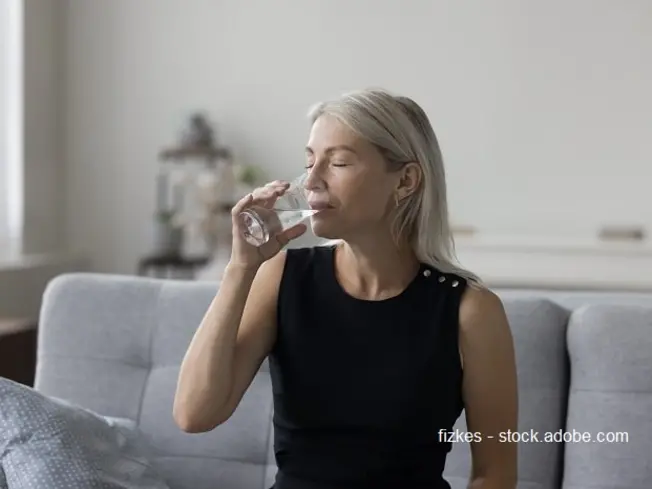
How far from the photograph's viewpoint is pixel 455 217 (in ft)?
11.3

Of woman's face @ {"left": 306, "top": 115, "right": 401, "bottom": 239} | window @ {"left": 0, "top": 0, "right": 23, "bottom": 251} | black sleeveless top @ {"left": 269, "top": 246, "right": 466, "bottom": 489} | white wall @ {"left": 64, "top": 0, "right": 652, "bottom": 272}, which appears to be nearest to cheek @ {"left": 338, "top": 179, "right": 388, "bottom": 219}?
woman's face @ {"left": 306, "top": 115, "right": 401, "bottom": 239}

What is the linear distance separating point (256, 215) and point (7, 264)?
235 cm

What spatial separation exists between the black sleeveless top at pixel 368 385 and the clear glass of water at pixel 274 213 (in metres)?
0.14

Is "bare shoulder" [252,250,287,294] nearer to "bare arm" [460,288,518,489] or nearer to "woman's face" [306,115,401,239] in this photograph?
"woman's face" [306,115,401,239]

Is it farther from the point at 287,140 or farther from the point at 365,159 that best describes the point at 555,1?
the point at 365,159

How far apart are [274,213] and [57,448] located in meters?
0.49

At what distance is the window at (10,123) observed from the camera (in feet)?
11.2

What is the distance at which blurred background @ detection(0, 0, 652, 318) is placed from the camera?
3.32m

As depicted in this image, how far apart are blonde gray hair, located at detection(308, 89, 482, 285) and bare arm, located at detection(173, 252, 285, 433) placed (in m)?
0.25

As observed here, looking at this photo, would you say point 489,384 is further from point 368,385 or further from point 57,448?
point 57,448

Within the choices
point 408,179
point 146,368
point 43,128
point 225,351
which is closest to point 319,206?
point 408,179

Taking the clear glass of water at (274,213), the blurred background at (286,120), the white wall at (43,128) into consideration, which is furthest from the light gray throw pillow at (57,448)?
the white wall at (43,128)

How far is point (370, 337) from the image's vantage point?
1.37 metres

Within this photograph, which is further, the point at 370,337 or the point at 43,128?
the point at 43,128
